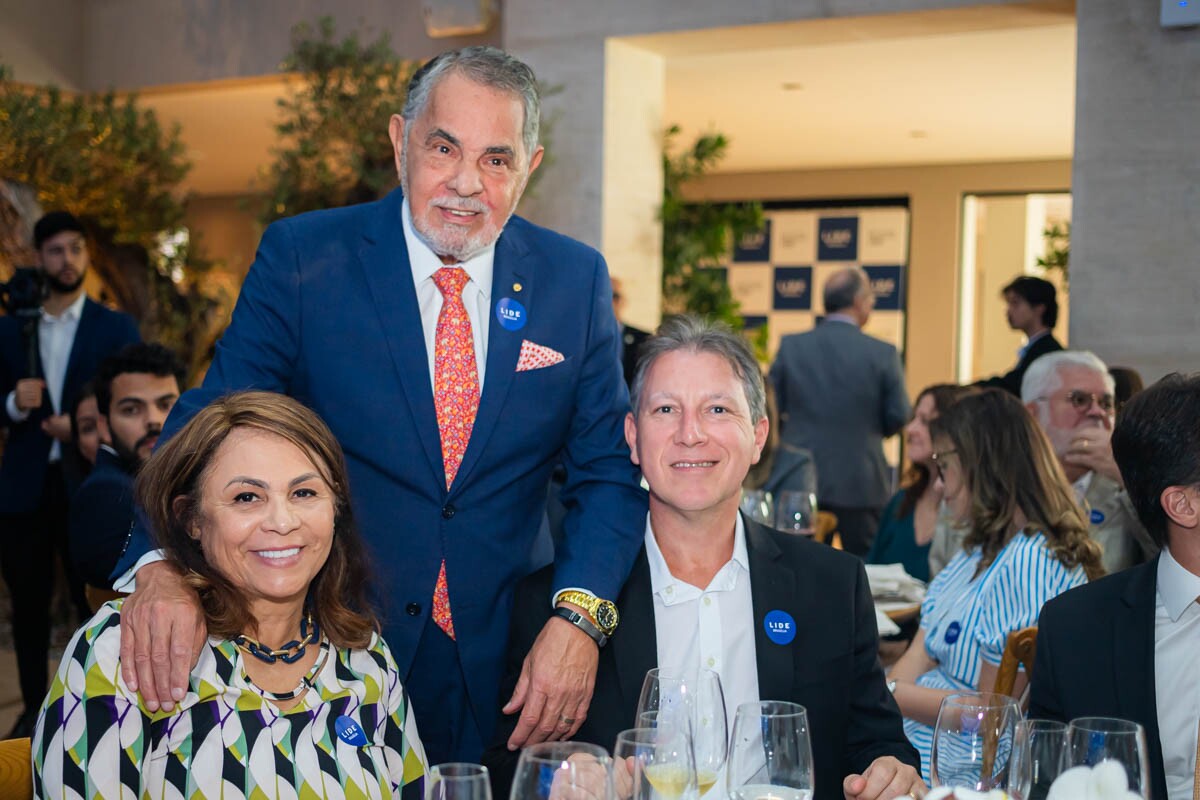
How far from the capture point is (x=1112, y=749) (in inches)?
56.0

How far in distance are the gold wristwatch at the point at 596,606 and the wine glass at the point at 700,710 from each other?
16.5 inches

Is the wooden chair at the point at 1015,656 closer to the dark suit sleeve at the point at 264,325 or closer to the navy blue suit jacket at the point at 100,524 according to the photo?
the dark suit sleeve at the point at 264,325

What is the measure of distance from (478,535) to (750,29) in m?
5.10

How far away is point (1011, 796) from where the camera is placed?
1506 mm

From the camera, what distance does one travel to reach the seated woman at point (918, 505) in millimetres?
4402

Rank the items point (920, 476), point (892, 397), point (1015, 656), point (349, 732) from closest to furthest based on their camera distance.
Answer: point (349, 732)
point (1015, 656)
point (920, 476)
point (892, 397)

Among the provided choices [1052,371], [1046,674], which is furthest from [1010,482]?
[1052,371]

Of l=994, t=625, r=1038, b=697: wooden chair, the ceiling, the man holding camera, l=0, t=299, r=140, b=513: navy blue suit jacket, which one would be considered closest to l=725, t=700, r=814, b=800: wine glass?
l=994, t=625, r=1038, b=697: wooden chair

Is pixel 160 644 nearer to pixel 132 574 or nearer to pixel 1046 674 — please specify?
pixel 132 574

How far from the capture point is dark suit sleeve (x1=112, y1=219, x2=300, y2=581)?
210cm

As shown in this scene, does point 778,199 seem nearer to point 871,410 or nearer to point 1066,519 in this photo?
point 871,410

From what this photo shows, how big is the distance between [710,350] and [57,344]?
4131mm

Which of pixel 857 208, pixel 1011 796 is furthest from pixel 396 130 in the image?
pixel 857 208

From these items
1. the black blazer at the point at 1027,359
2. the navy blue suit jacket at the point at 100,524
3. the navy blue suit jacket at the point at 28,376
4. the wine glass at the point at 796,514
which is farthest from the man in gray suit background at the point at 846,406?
the navy blue suit jacket at the point at 100,524
